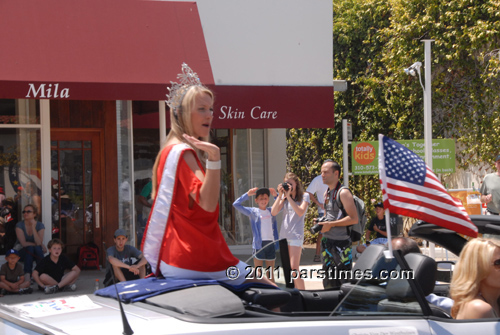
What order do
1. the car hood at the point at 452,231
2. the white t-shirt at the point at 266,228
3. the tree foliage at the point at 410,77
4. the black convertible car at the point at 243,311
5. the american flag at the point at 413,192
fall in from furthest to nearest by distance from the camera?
the tree foliage at the point at 410,77
the white t-shirt at the point at 266,228
the car hood at the point at 452,231
the american flag at the point at 413,192
the black convertible car at the point at 243,311

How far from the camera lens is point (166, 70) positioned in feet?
34.0

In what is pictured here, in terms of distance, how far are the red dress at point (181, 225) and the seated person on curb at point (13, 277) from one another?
7.15m

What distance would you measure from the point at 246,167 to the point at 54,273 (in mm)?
4938

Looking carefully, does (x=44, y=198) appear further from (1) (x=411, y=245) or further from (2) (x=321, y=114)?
(1) (x=411, y=245)

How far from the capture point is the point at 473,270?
342cm

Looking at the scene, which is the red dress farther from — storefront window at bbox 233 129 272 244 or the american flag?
storefront window at bbox 233 129 272 244

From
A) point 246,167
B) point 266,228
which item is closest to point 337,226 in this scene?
point 266,228

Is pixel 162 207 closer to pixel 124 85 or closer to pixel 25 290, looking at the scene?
pixel 124 85

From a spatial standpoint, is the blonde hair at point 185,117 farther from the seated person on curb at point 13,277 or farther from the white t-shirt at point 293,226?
the seated person on curb at point 13,277

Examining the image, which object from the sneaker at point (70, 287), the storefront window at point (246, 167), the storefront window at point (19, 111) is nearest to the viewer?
the sneaker at point (70, 287)

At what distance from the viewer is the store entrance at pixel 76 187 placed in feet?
37.8

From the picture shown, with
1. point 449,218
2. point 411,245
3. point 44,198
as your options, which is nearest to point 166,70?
point 44,198

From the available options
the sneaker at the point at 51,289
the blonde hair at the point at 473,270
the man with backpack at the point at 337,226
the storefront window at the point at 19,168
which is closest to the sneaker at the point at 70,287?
the sneaker at the point at 51,289

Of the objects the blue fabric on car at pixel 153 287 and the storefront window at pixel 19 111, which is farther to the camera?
the storefront window at pixel 19 111
